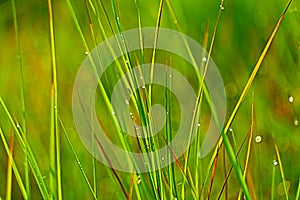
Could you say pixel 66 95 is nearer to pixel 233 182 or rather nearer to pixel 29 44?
pixel 29 44

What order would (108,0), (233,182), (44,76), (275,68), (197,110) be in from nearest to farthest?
(197,110) → (233,182) → (275,68) → (44,76) → (108,0)

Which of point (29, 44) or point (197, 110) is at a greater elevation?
point (29, 44)

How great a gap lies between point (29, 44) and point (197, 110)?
0.58 m

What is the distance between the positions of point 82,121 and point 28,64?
11.1 inches

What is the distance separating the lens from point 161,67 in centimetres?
99

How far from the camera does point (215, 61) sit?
3.14 feet

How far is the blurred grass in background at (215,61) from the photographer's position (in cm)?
81

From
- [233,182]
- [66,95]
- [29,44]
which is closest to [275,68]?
[233,182]

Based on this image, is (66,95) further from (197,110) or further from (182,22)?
(197,110)

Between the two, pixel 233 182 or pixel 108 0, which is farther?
pixel 108 0

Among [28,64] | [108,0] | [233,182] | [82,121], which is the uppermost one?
[108,0]

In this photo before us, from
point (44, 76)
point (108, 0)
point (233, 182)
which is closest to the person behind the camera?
point (233, 182)

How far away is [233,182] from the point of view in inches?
31.2

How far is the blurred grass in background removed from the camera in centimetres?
81
